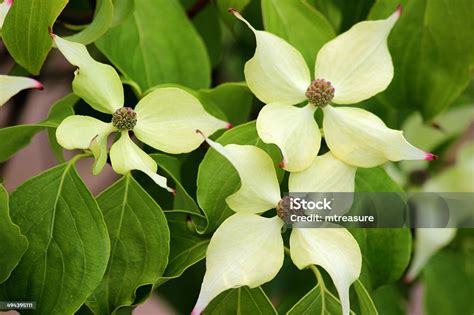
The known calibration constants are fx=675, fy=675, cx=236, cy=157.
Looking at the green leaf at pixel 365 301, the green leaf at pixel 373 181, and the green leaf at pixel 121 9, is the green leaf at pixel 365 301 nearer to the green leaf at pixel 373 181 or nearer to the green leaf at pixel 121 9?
the green leaf at pixel 373 181

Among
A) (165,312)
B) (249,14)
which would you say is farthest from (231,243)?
(165,312)

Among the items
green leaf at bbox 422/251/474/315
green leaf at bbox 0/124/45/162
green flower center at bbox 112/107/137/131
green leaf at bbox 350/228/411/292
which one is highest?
green flower center at bbox 112/107/137/131

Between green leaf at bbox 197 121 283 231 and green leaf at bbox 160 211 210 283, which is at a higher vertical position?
Result: green leaf at bbox 197 121 283 231

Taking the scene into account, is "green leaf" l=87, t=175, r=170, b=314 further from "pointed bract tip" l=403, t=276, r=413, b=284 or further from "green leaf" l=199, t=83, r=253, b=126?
"pointed bract tip" l=403, t=276, r=413, b=284

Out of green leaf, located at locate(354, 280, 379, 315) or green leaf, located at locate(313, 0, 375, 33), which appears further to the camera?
green leaf, located at locate(313, 0, 375, 33)

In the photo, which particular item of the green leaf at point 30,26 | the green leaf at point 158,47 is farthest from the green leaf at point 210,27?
the green leaf at point 30,26

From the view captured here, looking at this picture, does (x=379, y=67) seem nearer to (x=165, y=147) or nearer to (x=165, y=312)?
(x=165, y=147)

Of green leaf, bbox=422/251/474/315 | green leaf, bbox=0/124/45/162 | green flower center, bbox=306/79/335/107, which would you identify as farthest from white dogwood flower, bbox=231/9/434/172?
green leaf, bbox=422/251/474/315
